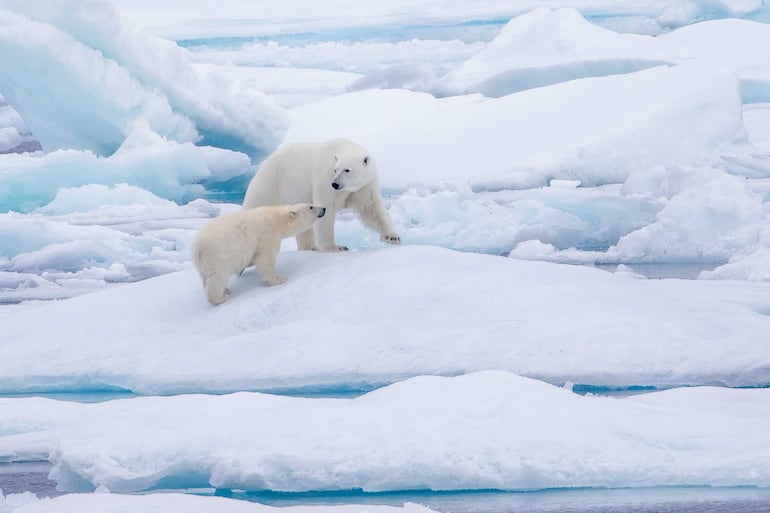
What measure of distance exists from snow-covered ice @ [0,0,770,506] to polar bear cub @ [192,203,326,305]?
4.3 inches

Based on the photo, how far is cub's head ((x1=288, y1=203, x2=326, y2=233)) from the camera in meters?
4.13

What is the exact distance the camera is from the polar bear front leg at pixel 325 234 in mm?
4414

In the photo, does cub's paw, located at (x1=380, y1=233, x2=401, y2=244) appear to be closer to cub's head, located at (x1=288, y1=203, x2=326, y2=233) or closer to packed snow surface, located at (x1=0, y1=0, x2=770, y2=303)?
cub's head, located at (x1=288, y1=203, x2=326, y2=233)

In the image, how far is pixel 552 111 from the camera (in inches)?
358

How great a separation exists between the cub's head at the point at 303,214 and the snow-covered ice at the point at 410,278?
0.22 metres

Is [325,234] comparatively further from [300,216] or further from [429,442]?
[429,442]

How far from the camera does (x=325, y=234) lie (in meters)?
4.48

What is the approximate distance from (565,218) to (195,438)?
15.1 ft

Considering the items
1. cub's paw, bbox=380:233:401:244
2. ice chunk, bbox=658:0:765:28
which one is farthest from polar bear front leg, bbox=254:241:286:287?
ice chunk, bbox=658:0:765:28

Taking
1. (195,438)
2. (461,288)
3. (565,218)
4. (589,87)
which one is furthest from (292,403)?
(589,87)

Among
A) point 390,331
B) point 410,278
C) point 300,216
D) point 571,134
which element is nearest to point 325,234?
point 300,216

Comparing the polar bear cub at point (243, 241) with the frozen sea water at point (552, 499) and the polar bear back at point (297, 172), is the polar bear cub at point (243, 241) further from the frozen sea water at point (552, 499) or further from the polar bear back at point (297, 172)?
the frozen sea water at point (552, 499)

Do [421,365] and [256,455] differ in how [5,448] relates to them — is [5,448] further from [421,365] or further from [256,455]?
[421,365]

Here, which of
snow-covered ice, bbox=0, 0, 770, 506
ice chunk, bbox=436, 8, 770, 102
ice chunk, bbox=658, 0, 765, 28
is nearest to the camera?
snow-covered ice, bbox=0, 0, 770, 506
